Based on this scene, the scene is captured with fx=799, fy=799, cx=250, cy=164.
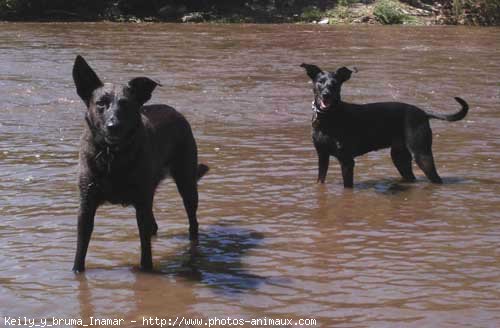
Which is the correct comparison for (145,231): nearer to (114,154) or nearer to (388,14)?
(114,154)

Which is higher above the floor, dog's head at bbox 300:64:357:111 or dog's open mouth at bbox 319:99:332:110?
dog's head at bbox 300:64:357:111

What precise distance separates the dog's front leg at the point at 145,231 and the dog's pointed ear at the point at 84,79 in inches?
33.7

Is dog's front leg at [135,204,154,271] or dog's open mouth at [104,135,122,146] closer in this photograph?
dog's open mouth at [104,135,122,146]

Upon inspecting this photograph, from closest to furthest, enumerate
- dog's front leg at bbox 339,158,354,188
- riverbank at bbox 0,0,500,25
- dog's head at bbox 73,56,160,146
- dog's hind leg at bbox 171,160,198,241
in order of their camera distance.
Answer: dog's head at bbox 73,56,160,146 < dog's hind leg at bbox 171,160,198,241 < dog's front leg at bbox 339,158,354,188 < riverbank at bbox 0,0,500,25

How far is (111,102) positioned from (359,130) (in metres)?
4.08

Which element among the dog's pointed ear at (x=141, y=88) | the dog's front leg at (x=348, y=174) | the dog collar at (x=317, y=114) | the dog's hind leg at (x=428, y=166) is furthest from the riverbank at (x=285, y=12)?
the dog's pointed ear at (x=141, y=88)

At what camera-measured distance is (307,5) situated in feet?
120

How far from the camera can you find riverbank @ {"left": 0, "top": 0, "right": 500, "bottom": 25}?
3172 cm

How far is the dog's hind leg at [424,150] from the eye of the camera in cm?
872

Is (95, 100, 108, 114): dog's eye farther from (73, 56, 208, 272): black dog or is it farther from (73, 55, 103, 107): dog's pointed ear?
(73, 55, 103, 107): dog's pointed ear

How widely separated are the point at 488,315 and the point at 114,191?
2.61m

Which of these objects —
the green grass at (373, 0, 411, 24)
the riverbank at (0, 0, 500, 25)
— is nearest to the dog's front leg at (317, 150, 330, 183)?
the riverbank at (0, 0, 500, 25)

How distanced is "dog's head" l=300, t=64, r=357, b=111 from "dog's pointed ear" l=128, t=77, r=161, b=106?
3.39 metres

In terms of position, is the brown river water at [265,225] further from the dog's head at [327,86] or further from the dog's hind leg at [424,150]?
the dog's head at [327,86]
